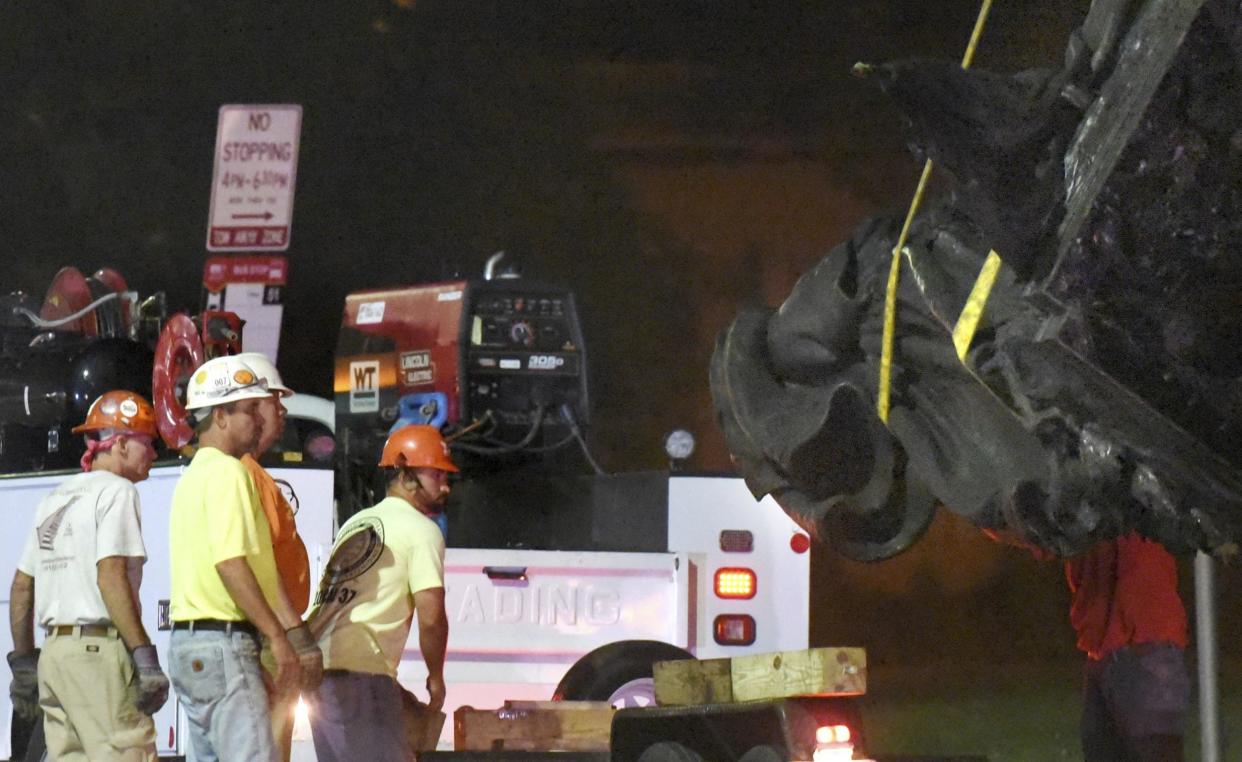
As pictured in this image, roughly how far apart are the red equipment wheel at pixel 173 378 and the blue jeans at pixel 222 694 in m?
3.25

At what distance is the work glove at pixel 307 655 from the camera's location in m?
6.42

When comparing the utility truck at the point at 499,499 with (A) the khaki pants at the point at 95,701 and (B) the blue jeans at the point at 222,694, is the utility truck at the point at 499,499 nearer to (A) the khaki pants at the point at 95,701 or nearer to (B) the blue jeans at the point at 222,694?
(A) the khaki pants at the point at 95,701

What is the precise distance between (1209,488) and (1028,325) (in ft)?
1.19

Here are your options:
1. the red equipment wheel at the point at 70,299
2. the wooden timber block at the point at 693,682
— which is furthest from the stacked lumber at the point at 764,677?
the red equipment wheel at the point at 70,299

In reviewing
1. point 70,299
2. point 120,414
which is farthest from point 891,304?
point 70,299

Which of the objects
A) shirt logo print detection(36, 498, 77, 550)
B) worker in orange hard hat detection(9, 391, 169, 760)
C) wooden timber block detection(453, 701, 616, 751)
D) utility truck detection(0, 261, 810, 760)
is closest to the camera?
worker in orange hard hat detection(9, 391, 169, 760)

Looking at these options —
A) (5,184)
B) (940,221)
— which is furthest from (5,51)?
(940,221)

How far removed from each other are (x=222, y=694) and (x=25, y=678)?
70.8 inches

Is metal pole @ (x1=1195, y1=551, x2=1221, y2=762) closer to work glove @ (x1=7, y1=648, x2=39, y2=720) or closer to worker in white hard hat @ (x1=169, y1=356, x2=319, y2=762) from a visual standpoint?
worker in white hard hat @ (x1=169, y1=356, x2=319, y2=762)

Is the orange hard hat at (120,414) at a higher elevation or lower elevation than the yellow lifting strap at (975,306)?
higher

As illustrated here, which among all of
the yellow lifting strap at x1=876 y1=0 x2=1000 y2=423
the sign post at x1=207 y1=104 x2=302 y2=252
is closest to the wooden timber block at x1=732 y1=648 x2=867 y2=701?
the yellow lifting strap at x1=876 y1=0 x2=1000 y2=423

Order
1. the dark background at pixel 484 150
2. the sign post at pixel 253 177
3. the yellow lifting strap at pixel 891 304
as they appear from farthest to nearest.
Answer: the dark background at pixel 484 150 → the sign post at pixel 253 177 → the yellow lifting strap at pixel 891 304

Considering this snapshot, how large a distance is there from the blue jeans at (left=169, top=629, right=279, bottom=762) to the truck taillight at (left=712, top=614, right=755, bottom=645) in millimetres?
2956

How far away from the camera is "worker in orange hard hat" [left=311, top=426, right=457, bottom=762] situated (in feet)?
22.7
